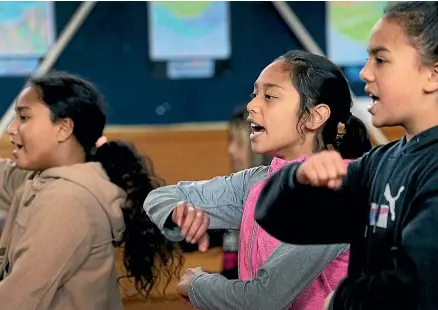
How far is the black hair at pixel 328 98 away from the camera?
1.53 m

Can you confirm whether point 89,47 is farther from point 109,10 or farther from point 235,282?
point 235,282

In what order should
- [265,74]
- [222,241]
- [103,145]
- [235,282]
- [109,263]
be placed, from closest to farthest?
[235,282], [265,74], [109,263], [103,145], [222,241]

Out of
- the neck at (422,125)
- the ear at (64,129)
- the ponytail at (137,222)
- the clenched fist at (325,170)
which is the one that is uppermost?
the neck at (422,125)

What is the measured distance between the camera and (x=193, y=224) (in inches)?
56.1

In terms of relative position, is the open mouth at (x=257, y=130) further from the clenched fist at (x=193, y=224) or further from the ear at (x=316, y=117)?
the clenched fist at (x=193, y=224)

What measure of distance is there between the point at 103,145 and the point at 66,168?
0.16 m

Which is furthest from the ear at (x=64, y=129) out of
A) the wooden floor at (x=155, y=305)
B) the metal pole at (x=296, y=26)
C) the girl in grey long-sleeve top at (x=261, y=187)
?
the metal pole at (x=296, y=26)

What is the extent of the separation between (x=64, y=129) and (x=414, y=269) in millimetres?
1181

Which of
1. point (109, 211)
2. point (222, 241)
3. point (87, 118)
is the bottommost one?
point (222, 241)

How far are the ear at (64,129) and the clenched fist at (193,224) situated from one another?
61 cm

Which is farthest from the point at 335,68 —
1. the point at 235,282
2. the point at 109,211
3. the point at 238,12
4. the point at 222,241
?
the point at 238,12

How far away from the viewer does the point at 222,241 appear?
2.41 m

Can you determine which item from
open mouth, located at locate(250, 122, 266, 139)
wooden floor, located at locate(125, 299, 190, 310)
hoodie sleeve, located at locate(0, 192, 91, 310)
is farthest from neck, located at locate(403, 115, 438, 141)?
wooden floor, located at locate(125, 299, 190, 310)

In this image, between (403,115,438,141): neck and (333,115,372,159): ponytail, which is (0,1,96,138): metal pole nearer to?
(333,115,372,159): ponytail
